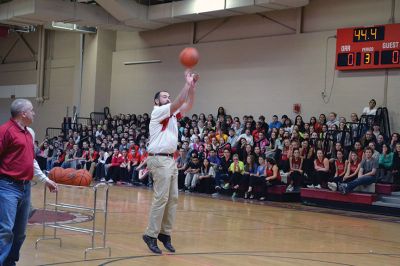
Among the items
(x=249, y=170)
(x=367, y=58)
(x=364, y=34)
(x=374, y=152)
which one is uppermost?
(x=364, y=34)

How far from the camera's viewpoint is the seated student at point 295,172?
16500 millimetres

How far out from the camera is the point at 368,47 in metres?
17.5

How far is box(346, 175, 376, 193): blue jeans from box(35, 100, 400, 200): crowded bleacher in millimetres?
24

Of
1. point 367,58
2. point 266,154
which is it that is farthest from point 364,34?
point 266,154

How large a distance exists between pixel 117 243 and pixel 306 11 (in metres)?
14.0

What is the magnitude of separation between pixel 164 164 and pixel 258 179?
9703 mm

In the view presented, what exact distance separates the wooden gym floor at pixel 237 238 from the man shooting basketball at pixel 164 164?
0.96ft

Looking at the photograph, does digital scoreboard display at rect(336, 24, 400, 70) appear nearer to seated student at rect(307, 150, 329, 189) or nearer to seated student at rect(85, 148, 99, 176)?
seated student at rect(307, 150, 329, 189)

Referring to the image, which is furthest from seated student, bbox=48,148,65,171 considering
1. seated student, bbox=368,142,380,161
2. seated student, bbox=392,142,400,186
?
seated student, bbox=392,142,400,186

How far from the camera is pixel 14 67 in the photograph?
1281 inches

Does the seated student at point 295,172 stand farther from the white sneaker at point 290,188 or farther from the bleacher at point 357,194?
the bleacher at point 357,194

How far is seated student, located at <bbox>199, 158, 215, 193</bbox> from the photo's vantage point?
721 inches

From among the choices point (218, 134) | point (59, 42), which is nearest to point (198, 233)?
point (218, 134)

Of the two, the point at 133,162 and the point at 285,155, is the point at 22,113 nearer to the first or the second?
the point at 285,155
